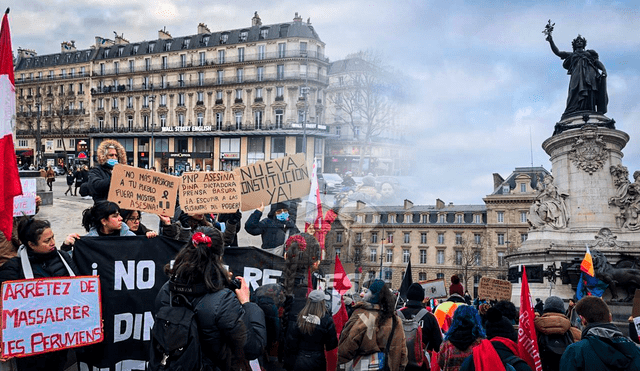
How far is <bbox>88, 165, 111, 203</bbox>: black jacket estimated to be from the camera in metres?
6.86

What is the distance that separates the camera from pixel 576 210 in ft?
63.9

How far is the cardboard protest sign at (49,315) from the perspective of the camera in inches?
169

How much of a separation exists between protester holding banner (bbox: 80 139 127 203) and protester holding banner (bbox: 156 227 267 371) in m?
3.48

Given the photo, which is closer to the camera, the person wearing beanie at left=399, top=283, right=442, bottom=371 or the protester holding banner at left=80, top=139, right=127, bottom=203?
the person wearing beanie at left=399, top=283, right=442, bottom=371

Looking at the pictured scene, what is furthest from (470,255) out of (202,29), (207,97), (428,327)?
(428,327)

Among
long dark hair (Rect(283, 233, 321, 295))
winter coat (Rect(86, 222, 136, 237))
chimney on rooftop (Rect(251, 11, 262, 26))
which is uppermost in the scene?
chimney on rooftop (Rect(251, 11, 262, 26))

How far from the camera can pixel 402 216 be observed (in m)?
71.1

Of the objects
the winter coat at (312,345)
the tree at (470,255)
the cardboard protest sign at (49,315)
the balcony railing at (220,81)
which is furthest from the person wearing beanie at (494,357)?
the tree at (470,255)

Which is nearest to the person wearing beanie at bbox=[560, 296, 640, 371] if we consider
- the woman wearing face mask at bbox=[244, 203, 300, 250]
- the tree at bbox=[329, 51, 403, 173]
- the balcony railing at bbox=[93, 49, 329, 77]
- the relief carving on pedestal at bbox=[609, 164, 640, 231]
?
the woman wearing face mask at bbox=[244, 203, 300, 250]

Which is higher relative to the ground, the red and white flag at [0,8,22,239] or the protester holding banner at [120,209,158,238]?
the red and white flag at [0,8,22,239]

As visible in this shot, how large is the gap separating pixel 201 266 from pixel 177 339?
0.51m

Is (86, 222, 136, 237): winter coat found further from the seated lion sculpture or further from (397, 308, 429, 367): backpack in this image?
the seated lion sculpture

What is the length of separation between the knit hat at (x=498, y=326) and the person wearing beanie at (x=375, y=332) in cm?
97

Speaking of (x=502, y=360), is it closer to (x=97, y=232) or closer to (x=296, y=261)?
(x=296, y=261)
